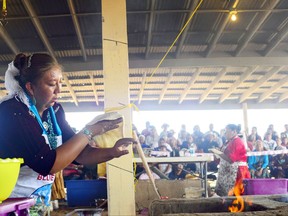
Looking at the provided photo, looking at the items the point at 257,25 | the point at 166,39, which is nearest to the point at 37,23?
the point at 166,39

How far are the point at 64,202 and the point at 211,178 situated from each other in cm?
446

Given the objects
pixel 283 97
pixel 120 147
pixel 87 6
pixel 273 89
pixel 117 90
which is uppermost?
pixel 87 6

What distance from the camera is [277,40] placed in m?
9.26

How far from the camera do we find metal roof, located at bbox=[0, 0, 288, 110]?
755 cm

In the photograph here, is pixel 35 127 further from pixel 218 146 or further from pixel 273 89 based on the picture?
pixel 273 89

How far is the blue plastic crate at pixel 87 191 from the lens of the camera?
6.31 metres

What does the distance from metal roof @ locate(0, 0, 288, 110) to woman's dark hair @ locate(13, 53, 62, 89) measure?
4.07 meters

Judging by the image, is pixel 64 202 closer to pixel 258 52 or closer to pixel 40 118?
pixel 40 118

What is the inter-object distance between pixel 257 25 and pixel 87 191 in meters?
5.77

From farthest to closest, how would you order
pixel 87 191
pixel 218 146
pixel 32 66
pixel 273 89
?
1. pixel 273 89
2. pixel 218 146
3. pixel 87 191
4. pixel 32 66

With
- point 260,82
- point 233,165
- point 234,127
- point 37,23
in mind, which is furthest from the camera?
point 260,82

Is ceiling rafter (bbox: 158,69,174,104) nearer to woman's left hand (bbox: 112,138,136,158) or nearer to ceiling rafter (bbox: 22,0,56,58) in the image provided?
ceiling rafter (bbox: 22,0,56,58)

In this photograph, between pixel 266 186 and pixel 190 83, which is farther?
pixel 190 83

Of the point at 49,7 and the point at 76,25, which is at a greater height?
the point at 49,7
